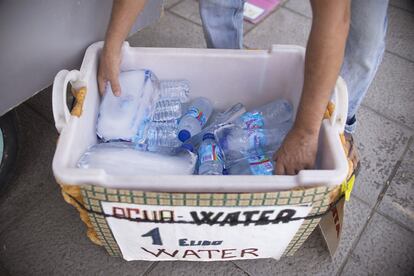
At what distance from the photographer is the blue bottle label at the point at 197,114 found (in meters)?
1.19

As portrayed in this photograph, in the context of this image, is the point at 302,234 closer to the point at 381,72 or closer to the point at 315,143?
the point at 315,143

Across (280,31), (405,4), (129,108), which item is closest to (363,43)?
(129,108)

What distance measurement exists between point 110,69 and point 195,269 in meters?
0.64

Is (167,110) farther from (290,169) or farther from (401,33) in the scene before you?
(401,33)

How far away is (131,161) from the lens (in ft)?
3.13

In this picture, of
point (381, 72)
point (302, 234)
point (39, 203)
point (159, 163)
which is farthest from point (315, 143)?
point (381, 72)

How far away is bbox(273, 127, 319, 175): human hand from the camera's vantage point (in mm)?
833

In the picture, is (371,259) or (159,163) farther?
(371,259)

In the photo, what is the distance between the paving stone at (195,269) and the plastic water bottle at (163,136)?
346 millimetres

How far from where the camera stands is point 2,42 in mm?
899

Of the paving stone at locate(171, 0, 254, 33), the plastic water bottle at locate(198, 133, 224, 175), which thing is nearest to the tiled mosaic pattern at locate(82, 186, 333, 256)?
the plastic water bottle at locate(198, 133, 224, 175)

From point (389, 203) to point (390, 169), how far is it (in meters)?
0.15

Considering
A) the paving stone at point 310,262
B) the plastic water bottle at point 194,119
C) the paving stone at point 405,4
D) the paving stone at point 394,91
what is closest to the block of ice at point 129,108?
the plastic water bottle at point 194,119

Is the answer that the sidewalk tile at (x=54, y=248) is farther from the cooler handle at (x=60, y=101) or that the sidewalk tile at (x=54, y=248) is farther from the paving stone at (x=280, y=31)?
the paving stone at (x=280, y=31)
